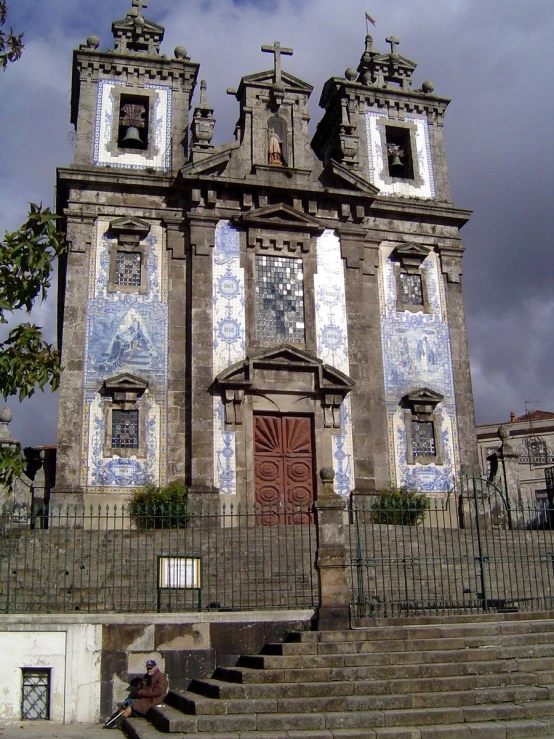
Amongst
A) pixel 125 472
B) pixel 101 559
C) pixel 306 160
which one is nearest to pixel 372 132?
pixel 306 160

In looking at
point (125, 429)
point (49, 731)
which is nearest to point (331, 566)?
point (49, 731)

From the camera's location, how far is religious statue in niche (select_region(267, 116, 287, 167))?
2234 centimetres

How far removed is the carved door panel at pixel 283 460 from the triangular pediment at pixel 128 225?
18.1ft

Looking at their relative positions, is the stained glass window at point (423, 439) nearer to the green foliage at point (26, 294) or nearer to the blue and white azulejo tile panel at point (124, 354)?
the blue and white azulejo tile panel at point (124, 354)

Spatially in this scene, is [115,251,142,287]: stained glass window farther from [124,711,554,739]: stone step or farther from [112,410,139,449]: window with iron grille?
[124,711,554,739]: stone step

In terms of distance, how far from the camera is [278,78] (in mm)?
22953

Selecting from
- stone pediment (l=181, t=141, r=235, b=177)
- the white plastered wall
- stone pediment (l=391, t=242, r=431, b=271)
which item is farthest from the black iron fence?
stone pediment (l=181, t=141, r=235, b=177)

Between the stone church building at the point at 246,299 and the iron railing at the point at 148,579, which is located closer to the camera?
the iron railing at the point at 148,579

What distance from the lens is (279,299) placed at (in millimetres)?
21141

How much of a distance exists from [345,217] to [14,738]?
15604mm

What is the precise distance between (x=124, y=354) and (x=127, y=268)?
2.30 metres

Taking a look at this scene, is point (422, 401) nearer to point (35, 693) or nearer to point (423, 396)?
point (423, 396)

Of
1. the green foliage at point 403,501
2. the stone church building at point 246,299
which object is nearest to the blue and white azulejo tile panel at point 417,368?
the stone church building at point 246,299

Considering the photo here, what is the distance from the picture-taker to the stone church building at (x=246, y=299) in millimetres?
19641
